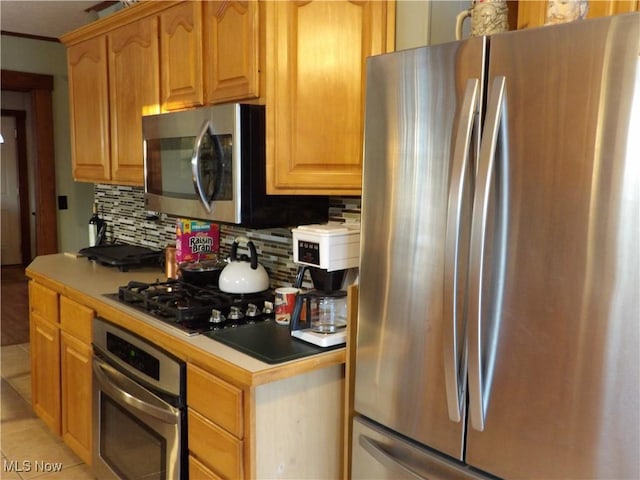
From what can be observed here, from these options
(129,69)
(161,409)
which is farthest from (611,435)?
(129,69)

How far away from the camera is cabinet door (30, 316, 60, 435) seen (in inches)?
109

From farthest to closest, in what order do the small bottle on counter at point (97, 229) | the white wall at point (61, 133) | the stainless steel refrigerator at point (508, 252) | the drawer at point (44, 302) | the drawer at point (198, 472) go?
1. the white wall at point (61, 133)
2. the small bottle on counter at point (97, 229)
3. the drawer at point (44, 302)
4. the drawer at point (198, 472)
5. the stainless steel refrigerator at point (508, 252)

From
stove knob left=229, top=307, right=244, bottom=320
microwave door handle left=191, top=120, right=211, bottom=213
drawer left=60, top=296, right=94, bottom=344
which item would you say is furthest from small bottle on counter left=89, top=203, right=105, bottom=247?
stove knob left=229, top=307, right=244, bottom=320

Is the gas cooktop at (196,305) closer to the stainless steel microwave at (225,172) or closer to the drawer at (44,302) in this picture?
the stainless steel microwave at (225,172)

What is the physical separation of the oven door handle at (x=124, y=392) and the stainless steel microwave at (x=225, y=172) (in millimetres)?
662

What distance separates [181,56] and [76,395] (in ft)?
5.20

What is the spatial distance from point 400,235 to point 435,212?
0.13 meters

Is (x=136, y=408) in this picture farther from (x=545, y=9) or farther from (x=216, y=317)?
→ (x=545, y=9)

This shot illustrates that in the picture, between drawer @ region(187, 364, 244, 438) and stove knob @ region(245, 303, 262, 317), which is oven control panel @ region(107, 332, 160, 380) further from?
stove knob @ region(245, 303, 262, 317)

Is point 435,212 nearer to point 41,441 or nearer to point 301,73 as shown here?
point 301,73

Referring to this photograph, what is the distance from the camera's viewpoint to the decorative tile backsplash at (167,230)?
2.25 meters

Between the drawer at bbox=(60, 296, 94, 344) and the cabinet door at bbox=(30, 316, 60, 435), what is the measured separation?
13 cm

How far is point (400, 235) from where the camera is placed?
56.6 inches

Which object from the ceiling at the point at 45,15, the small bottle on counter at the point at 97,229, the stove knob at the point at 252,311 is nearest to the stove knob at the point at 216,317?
the stove knob at the point at 252,311
